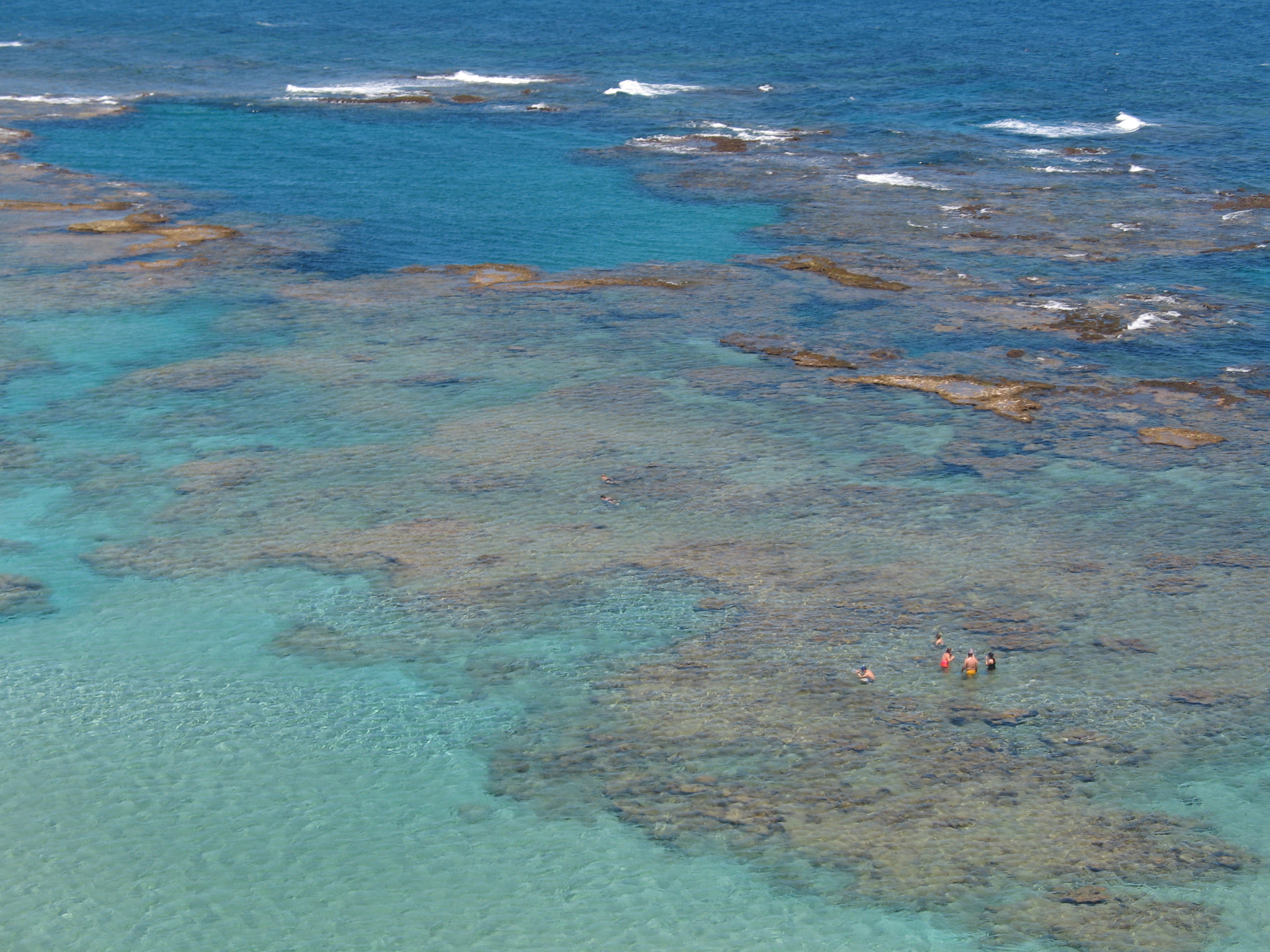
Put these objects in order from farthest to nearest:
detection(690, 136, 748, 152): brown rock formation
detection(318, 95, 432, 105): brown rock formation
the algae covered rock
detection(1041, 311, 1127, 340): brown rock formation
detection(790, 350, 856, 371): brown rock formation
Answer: detection(318, 95, 432, 105): brown rock formation < detection(690, 136, 748, 152): brown rock formation < the algae covered rock < detection(1041, 311, 1127, 340): brown rock formation < detection(790, 350, 856, 371): brown rock formation

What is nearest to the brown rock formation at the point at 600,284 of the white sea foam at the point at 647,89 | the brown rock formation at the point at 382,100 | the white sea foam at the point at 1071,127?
the white sea foam at the point at 1071,127

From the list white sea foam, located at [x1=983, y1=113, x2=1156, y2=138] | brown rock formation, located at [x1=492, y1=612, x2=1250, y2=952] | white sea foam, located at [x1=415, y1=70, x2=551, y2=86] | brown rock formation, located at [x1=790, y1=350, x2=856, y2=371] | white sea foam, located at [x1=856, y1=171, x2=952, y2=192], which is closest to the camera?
brown rock formation, located at [x1=492, y1=612, x2=1250, y2=952]

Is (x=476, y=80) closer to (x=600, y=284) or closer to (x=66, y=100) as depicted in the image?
(x=66, y=100)

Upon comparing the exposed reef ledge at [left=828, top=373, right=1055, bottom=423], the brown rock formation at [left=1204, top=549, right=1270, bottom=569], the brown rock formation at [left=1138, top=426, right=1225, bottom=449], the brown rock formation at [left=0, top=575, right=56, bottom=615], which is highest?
the exposed reef ledge at [left=828, top=373, right=1055, bottom=423]

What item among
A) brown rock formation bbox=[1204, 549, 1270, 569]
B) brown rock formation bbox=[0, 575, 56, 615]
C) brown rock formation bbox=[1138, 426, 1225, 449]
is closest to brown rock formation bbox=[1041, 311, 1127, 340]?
brown rock formation bbox=[1138, 426, 1225, 449]

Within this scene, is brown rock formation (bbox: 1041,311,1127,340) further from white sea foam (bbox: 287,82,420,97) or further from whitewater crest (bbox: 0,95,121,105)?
whitewater crest (bbox: 0,95,121,105)

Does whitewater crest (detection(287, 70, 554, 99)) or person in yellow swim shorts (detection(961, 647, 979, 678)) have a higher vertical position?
whitewater crest (detection(287, 70, 554, 99))

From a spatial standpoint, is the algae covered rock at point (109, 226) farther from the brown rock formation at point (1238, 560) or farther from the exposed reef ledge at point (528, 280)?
the brown rock formation at point (1238, 560)
